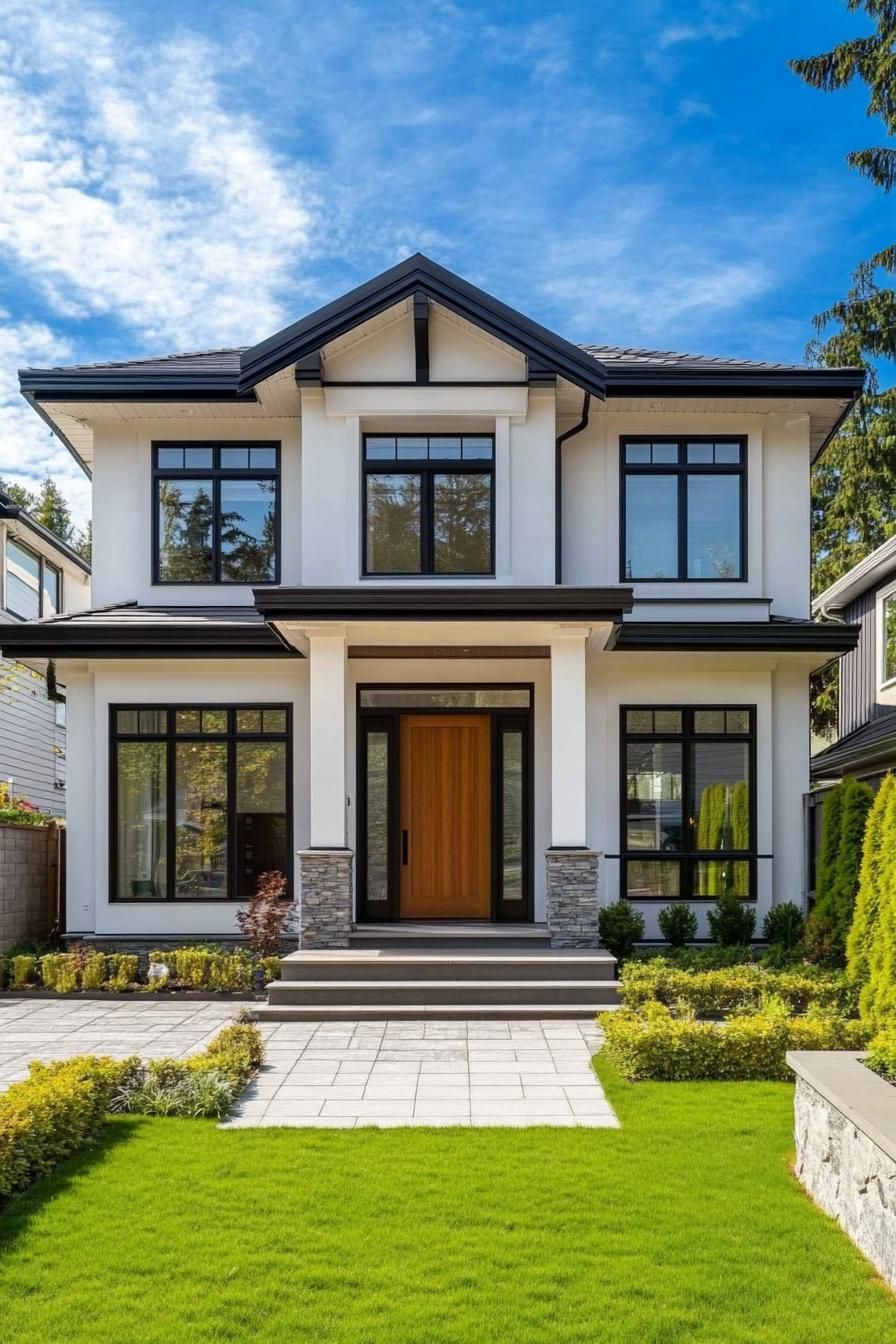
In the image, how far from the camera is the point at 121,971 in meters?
10.8

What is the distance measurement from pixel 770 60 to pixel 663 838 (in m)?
14.4

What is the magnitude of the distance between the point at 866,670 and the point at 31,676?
46.9 feet

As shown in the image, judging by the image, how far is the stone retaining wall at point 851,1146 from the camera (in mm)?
4426

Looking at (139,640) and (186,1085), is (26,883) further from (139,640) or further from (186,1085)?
(186,1085)

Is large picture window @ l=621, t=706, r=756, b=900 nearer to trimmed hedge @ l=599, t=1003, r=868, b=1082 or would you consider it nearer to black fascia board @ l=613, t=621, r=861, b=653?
black fascia board @ l=613, t=621, r=861, b=653

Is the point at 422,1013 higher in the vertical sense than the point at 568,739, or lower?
lower

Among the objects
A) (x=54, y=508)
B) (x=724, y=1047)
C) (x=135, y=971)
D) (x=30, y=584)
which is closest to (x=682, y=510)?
(x=724, y=1047)

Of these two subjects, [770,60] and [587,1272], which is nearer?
[587,1272]

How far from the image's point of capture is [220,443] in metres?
12.8

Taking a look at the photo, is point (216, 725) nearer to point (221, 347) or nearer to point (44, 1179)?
point (221, 347)

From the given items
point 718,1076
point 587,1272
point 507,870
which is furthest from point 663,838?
point 587,1272

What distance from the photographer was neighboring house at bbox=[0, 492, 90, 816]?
18406 mm

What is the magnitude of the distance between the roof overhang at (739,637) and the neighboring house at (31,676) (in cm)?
990

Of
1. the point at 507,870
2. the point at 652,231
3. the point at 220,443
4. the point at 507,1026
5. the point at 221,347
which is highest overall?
the point at 652,231
